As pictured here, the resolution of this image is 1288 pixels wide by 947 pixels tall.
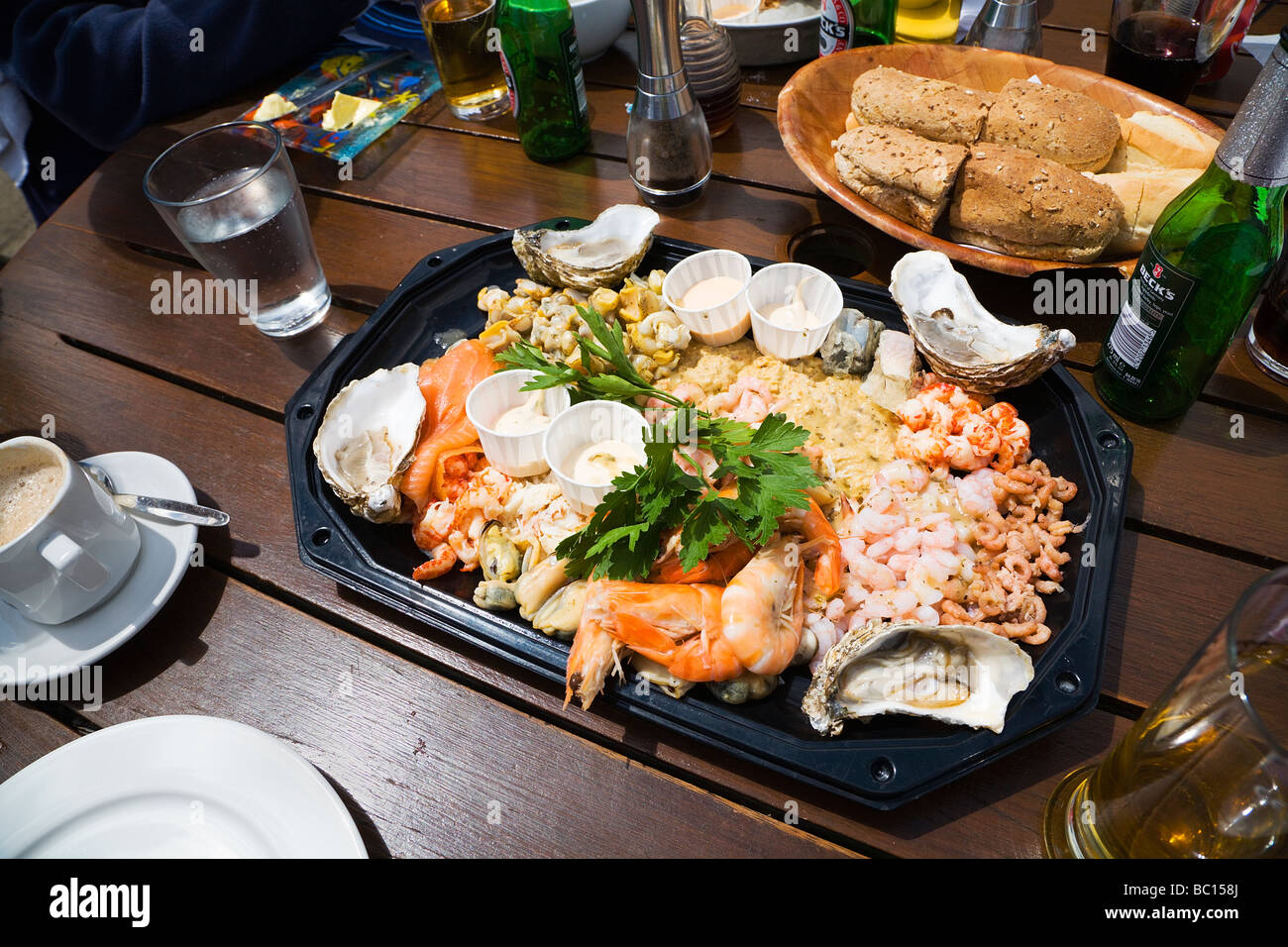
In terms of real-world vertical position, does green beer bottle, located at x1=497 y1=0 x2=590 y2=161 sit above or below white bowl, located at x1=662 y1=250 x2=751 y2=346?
above

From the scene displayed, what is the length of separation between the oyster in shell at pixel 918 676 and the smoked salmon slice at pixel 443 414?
71 centimetres

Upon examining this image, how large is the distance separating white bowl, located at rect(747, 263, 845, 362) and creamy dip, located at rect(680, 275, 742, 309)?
0.05 metres

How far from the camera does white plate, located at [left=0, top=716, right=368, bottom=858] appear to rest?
955 millimetres

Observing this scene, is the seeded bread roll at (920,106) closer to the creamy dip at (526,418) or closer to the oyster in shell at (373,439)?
the creamy dip at (526,418)

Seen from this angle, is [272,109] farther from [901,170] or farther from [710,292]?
[901,170]

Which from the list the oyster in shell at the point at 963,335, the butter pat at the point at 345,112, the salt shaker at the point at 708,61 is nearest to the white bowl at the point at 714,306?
the oyster in shell at the point at 963,335

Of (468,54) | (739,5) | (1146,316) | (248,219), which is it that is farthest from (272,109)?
(1146,316)

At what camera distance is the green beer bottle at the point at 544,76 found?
1714 millimetres

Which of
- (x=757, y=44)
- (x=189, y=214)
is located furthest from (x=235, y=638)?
(x=757, y=44)

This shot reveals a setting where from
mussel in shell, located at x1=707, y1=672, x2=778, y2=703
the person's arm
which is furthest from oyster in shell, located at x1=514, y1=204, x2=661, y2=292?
the person's arm

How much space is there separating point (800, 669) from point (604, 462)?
0.44 m

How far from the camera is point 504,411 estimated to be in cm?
134

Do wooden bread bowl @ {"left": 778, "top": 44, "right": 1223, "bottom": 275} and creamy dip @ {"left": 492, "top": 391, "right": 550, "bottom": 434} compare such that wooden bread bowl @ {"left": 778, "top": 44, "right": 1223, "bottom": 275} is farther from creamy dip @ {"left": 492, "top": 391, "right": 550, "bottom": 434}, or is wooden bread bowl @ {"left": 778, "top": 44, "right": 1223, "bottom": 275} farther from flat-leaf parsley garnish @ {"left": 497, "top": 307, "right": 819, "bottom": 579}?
creamy dip @ {"left": 492, "top": 391, "right": 550, "bottom": 434}

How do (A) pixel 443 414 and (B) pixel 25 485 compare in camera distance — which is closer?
(B) pixel 25 485
